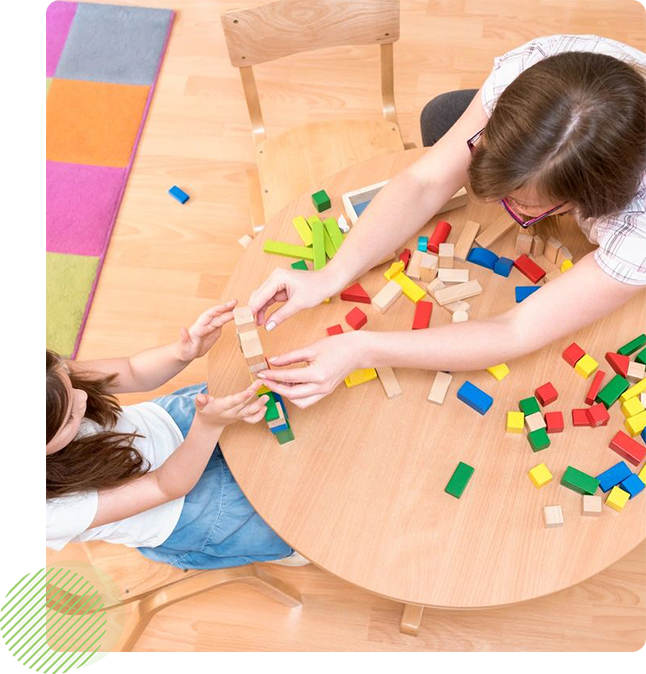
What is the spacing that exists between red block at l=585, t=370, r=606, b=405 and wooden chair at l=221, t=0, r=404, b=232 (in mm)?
1033

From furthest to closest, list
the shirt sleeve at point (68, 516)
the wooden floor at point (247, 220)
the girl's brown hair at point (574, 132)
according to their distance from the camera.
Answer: the wooden floor at point (247, 220) < the shirt sleeve at point (68, 516) < the girl's brown hair at point (574, 132)

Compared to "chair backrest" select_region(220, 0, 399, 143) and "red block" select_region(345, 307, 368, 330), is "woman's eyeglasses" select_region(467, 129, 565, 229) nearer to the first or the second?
"red block" select_region(345, 307, 368, 330)

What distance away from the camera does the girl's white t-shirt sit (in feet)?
4.37

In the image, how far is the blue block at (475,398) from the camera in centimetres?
144

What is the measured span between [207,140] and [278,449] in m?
1.92

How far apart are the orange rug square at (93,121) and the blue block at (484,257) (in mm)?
1870

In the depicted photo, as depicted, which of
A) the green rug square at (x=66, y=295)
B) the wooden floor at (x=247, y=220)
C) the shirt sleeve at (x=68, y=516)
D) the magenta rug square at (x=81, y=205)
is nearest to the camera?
the shirt sleeve at (x=68, y=516)

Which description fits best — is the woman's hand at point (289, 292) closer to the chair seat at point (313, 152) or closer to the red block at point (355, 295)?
the red block at point (355, 295)

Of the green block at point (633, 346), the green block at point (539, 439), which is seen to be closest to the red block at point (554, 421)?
the green block at point (539, 439)

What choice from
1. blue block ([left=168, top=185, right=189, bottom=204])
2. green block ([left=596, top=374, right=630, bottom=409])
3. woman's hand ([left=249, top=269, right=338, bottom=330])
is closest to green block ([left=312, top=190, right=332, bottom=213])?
woman's hand ([left=249, top=269, right=338, bottom=330])

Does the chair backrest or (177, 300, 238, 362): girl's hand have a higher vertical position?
the chair backrest

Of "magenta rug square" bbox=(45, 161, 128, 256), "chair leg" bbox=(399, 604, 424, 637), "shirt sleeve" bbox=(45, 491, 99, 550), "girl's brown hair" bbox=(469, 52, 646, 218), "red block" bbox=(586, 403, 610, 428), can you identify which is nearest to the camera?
"girl's brown hair" bbox=(469, 52, 646, 218)

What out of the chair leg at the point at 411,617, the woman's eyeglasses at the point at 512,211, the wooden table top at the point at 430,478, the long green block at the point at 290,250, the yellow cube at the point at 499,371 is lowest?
the chair leg at the point at 411,617

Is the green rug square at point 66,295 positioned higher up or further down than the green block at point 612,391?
further down
